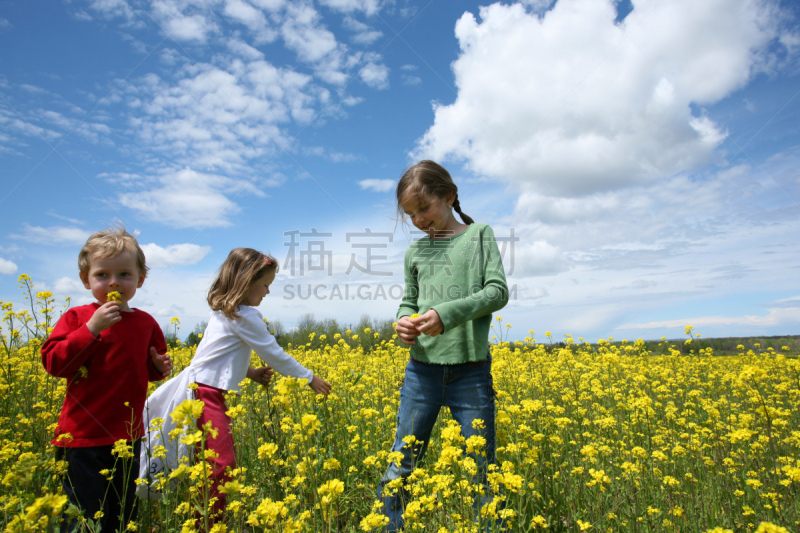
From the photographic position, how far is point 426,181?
2.62 meters

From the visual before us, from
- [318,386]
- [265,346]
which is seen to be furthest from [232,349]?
[318,386]

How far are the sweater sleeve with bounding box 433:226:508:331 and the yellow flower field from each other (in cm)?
58

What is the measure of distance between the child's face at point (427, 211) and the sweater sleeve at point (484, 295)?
0.92 ft

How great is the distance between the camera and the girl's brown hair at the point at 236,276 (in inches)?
116

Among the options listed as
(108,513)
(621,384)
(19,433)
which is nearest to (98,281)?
(108,513)

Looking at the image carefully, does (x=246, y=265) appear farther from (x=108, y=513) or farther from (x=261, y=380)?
(x=108, y=513)

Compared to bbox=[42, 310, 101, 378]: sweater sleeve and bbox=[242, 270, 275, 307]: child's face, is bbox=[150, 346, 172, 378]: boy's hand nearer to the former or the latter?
bbox=[42, 310, 101, 378]: sweater sleeve

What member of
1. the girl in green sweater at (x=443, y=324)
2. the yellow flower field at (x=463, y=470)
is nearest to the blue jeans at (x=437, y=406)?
the girl in green sweater at (x=443, y=324)

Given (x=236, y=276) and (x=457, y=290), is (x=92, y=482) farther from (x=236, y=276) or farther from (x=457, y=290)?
(x=457, y=290)

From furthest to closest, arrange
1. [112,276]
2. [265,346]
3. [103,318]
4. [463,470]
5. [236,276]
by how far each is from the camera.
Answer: [236,276] < [265,346] < [112,276] < [103,318] < [463,470]

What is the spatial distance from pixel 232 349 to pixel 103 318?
822 millimetres

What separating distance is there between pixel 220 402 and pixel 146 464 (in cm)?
57

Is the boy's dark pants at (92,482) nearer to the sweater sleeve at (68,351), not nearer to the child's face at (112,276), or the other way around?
the sweater sleeve at (68,351)

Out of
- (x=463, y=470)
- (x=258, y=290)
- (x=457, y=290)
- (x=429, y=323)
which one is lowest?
(x=463, y=470)
